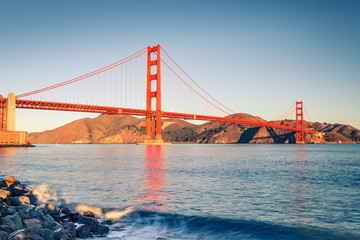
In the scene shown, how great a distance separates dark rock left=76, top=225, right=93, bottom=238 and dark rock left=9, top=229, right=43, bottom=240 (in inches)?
52.4

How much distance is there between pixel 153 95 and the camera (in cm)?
7931

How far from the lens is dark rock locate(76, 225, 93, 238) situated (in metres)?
6.83

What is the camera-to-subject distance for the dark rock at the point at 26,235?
5312 mm

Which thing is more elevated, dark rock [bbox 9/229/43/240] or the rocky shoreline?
dark rock [bbox 9/229/43/240]

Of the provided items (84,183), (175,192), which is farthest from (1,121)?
(175,192)

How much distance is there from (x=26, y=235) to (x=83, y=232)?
1596mm

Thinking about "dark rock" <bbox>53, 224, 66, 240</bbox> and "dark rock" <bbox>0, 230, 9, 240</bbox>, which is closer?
"dark rock" <bbox>0, 230, 9, 240</bbox>

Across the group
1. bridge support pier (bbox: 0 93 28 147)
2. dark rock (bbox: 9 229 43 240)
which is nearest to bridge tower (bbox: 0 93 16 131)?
bridge support pier (bbox: 0 93 28 147)

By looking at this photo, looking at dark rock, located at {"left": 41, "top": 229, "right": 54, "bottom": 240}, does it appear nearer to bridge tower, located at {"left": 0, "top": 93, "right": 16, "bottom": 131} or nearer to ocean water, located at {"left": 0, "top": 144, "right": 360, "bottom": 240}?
ocean water, located at {"left": 0, "top": 144, "right": 360, "bottom": 240}

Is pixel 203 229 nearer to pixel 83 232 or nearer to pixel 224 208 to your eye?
pixel 224 208

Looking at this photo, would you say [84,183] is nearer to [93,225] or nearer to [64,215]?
[64,215]

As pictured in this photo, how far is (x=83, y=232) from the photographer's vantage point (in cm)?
687

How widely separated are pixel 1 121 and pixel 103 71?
93.5ft

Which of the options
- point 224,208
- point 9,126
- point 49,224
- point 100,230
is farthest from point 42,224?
point 9,126
